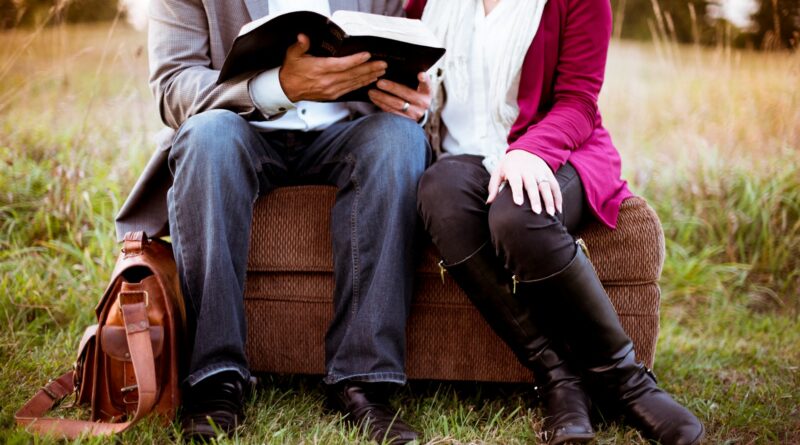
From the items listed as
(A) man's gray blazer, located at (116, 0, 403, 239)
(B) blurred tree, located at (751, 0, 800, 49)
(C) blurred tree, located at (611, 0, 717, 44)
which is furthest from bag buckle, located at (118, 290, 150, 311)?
(C) blurred tree, located at (611, 0, 717, 44)

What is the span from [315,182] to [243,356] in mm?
535

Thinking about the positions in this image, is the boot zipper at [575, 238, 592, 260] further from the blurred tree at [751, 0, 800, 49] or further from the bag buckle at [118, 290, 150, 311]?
the blurred tree at [751, 0, 800, 49]

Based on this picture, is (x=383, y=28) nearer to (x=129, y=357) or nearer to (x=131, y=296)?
(x=131, y=296)

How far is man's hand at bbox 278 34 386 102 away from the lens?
5.41ft

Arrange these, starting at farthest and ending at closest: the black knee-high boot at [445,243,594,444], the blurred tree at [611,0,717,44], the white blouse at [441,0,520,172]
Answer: the blurred tree at [611,0,717,44]
the white blouse at [441,0,520,172]
the black knee-high boot at [445,243,594,444]

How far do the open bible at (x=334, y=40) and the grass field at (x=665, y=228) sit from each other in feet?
2.76

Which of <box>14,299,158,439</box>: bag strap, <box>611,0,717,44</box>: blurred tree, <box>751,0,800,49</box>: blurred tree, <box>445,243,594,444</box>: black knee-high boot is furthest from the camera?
<box>611,0,717,44</box>: blurred tree

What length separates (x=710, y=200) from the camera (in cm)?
309

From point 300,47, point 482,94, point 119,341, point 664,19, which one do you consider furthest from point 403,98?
point 664,19

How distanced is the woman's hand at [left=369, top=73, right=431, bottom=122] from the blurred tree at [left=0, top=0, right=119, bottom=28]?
1.24m

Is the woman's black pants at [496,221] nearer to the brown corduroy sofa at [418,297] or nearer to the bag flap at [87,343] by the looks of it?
the brown corduroy sofa at [418,297]

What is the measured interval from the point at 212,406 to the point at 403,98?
886mm

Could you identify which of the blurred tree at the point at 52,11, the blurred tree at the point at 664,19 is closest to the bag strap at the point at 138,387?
the blurred tree at the point at 52,11

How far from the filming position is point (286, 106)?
1.75 meters
